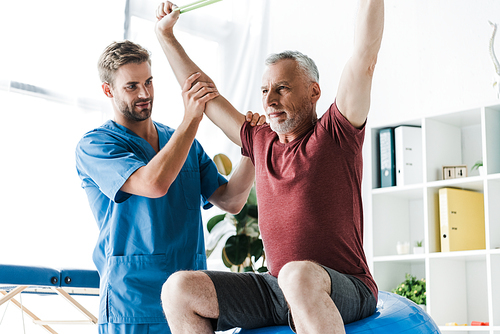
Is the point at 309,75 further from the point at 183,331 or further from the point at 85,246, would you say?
the point at 85,246

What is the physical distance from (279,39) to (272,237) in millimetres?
3190

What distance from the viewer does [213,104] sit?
1991 mm

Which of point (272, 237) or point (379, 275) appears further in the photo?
point (379, 275)

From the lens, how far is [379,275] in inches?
130

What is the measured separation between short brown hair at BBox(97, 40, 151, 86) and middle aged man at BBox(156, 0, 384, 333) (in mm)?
592

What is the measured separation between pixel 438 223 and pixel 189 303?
2.07 meters

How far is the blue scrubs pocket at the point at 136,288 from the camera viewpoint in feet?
6.06

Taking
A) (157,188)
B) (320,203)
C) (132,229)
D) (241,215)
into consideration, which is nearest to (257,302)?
(320,203)

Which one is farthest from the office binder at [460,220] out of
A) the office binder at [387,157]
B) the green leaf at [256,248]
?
the green leaf at [256,248]

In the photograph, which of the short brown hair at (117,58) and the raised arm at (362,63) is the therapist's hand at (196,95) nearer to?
the short brown hair at (117,58)

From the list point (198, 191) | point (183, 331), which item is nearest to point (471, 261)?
point (198, 191)

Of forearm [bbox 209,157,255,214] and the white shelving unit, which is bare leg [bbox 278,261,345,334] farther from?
the white shelving unit

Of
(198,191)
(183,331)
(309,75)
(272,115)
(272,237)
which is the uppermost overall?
(309,75)

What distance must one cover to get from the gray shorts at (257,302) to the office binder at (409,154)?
71.4 inches
